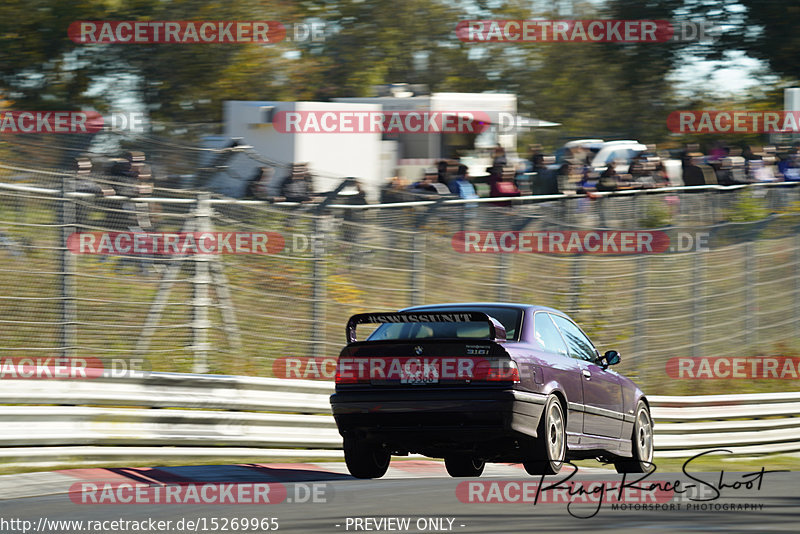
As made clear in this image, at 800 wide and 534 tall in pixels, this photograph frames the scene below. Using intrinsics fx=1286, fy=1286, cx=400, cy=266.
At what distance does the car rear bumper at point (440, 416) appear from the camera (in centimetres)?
979

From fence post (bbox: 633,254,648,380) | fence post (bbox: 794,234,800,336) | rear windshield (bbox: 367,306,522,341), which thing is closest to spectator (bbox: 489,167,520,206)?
fence post (bbox: 633,254,648,380)

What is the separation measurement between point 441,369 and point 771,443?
334 inches

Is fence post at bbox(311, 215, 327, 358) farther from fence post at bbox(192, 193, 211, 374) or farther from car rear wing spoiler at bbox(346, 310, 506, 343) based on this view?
car rear wing spoiler at bbox(346, 310, 506, 343)

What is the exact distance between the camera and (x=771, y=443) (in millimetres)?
16969

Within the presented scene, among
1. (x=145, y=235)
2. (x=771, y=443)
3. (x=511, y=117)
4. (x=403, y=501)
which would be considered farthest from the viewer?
(x=511, y=117)

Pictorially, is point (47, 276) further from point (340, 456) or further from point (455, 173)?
point (455, 173)

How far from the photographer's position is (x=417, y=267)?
659 inches

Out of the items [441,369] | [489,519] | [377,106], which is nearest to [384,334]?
[441,369]

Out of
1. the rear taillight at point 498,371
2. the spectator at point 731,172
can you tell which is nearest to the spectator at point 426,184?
the spectator at point 731,172

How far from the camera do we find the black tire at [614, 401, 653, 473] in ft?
41.2

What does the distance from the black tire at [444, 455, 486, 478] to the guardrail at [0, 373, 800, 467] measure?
5.62ft

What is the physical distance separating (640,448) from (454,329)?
3.30 metres

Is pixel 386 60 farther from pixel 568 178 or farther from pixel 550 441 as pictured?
pixel 550 441

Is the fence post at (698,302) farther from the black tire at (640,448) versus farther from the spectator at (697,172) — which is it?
the black tire at (640,448)
